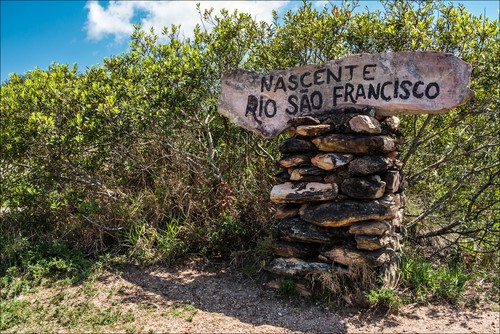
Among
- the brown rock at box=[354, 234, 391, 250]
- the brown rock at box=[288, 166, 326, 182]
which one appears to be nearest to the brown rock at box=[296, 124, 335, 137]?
the brown rock at box=[288, 166, 326, 182]

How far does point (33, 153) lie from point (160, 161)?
1.68 meters

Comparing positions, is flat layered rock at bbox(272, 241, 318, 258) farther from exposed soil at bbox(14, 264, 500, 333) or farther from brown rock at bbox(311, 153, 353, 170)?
brown rock at bbox(311, 153, 353, 170)

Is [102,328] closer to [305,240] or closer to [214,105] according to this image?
[305,240]

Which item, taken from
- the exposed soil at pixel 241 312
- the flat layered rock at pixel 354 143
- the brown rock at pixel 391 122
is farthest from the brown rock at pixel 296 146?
the exposed soil at pixel 241 312

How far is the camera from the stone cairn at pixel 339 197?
400 cm

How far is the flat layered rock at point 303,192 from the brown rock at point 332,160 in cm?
18

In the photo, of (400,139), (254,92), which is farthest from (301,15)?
(400,139)

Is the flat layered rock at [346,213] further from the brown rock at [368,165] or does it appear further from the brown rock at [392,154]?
the brown rock at [392,154]

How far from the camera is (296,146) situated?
14.3 ft

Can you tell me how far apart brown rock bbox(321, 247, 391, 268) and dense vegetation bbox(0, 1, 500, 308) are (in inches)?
38.7

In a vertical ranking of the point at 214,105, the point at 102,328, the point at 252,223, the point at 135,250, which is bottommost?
the point at 102,328

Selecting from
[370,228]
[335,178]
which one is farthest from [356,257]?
[335,178]

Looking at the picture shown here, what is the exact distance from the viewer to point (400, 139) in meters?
4.60

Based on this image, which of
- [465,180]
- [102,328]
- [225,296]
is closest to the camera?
[102,328]
